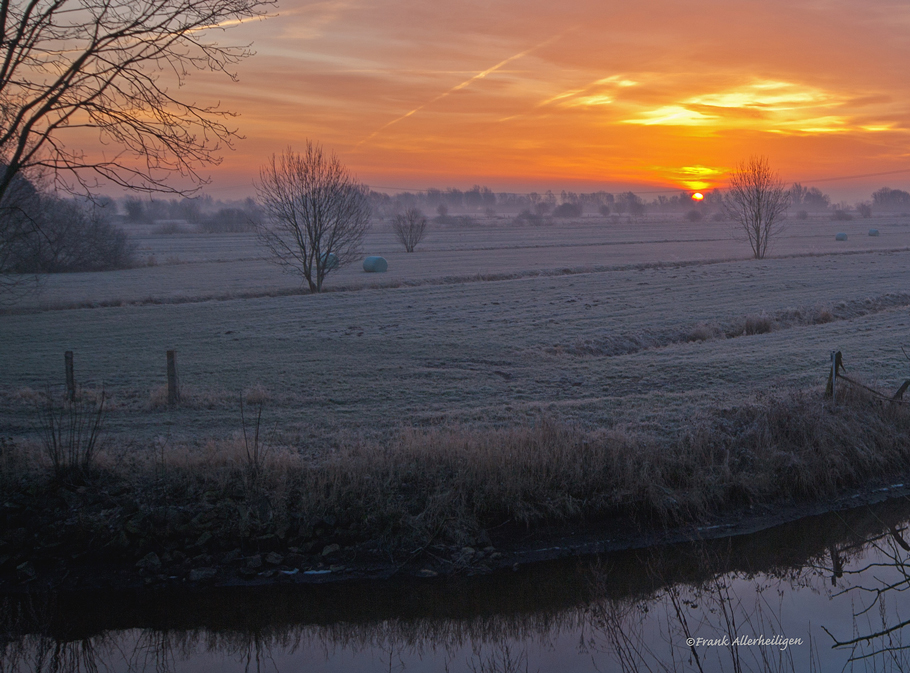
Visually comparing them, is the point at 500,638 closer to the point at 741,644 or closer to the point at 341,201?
the point at 741,644

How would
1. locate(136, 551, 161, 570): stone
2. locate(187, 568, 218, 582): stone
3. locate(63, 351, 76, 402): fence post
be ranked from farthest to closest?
locate(63, 351, 76, 402): fence post, locate(136, 551, 161, 570): stone, locate(187, 568, 218, 582): stone

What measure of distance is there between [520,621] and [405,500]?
2.63 meters

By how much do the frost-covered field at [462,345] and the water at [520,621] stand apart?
3.57m

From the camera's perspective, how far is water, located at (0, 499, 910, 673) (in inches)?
284

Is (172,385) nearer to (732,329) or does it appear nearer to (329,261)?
(732,329)

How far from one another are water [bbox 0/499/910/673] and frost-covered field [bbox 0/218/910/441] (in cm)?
357

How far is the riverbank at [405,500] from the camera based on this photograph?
9234mm

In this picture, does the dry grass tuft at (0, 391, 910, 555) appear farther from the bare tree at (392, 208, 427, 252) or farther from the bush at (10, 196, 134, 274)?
the bare tree at (392, 208, 427, 252)

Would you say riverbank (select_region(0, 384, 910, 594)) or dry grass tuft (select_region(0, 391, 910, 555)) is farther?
dry grass tuft (select_region(0, 391, 910, 555))

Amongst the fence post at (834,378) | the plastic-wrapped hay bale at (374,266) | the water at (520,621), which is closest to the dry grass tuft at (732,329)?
the fence post at (834,378)

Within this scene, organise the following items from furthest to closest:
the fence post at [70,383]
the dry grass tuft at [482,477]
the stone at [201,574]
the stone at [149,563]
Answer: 1. the fence post at [70,383]
2. the dry grass tuft at [482,477]
3. the stone at [149,563]
4. the stone at [201,574]

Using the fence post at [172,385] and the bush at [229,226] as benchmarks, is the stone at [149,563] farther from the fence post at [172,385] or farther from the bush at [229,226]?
the bush at [229,226]

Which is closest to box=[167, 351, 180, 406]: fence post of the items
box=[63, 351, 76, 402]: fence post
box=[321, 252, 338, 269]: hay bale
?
box=[63, 351, 76, 402]: fence post

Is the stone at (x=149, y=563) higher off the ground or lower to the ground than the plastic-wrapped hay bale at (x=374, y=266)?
lower
